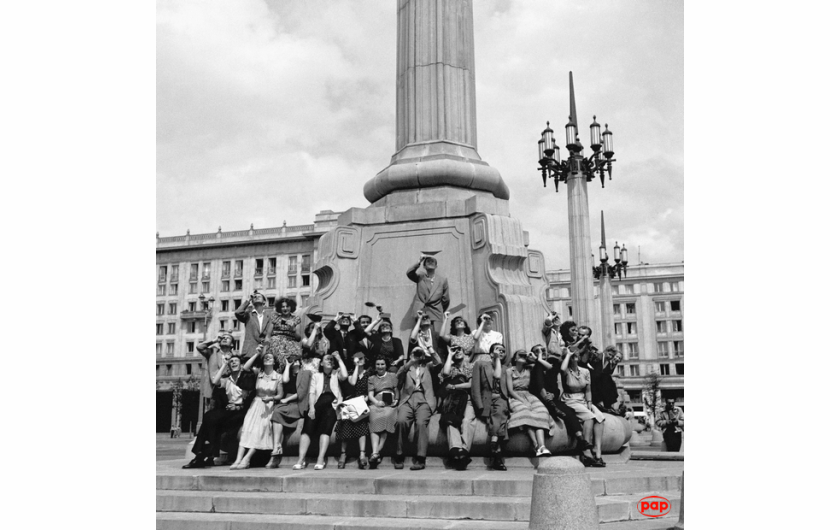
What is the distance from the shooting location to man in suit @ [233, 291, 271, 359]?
1173 centimetres

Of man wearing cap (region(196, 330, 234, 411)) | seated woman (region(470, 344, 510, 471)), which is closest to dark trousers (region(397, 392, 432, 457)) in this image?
seated woman (region(470, 344, 510, 471))

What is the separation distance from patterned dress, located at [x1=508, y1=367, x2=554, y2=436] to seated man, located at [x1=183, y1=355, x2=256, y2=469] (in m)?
3.67

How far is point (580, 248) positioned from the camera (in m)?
25.9

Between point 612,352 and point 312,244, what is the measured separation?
2302 inches

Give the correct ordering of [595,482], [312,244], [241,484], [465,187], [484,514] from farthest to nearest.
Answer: [312,244] → [465,187] → [241,484] → [595,482] → [484,514]

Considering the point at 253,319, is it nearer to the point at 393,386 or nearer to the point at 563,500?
the point at 393,386

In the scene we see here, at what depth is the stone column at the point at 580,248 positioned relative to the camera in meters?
25.0

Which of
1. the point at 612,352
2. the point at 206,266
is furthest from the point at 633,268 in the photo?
the point at 612,352

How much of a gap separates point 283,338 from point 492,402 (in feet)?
11.7

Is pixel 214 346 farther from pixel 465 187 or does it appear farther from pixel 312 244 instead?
pixel 312 244

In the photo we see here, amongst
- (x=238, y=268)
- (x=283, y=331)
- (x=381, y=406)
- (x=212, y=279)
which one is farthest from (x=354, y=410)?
(x=212, y=279)

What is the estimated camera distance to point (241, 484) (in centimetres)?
887

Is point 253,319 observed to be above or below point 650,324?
below

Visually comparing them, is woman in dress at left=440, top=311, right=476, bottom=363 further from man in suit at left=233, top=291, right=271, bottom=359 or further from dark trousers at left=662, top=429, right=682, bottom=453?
dark trousers at left=662, top=429, right=682, bottom=453
